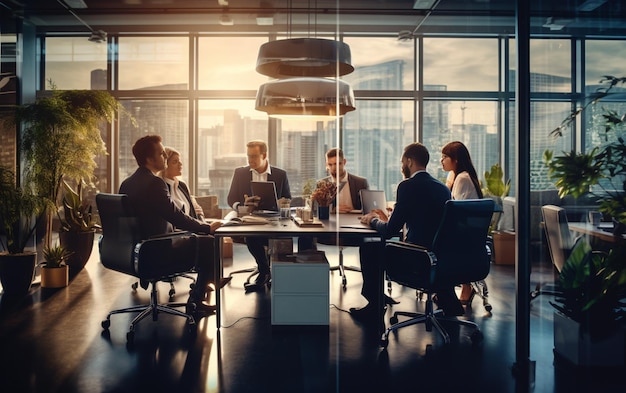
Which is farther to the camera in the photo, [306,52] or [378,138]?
[378,138]

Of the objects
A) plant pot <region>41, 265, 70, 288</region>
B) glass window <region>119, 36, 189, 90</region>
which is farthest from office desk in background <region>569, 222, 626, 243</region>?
→ glass window <region>119, 36, 189, 90</region>

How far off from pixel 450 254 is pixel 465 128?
238 inches

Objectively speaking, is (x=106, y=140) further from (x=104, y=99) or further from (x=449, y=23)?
(x=449, y=23)

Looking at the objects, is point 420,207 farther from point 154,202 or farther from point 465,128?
point 465,128

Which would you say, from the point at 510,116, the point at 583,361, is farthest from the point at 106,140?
the point at 583,361

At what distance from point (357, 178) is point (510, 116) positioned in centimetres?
436

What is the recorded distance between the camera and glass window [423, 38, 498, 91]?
29.7 ft

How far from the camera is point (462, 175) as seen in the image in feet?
15.4

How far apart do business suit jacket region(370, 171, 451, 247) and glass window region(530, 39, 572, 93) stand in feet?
2.97

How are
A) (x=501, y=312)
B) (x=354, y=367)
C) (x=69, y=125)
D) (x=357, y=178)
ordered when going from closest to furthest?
(x=354, y=367) < (x=501, y=312) < (x=69, y=125) < (x=357, y=178)

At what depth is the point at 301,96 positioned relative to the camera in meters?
4.19

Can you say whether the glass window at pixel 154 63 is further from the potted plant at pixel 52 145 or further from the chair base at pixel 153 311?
the chair base at pixel 153 311

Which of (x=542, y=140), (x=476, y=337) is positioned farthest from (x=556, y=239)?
(x=542, y=140)

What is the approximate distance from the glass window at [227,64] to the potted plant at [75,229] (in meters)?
3.61
